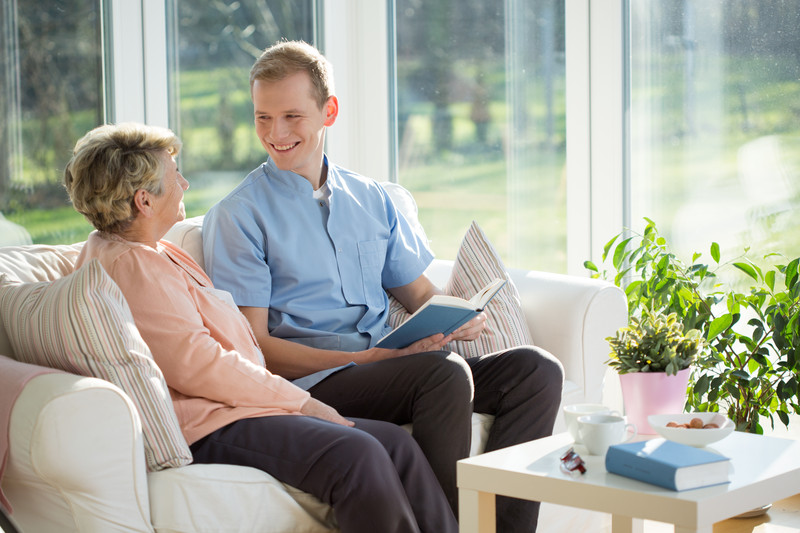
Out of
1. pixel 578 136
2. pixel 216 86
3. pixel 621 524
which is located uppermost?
pixel 216 86

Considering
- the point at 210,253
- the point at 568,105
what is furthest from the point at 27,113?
the point at 568,105

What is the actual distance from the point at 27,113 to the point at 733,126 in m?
2.22

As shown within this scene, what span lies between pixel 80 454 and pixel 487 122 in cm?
248

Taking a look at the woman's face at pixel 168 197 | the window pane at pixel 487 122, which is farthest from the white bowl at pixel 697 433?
the window pane at pixel 487 122

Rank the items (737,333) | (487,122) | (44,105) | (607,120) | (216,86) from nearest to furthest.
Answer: (737,333), (44,105), (607,120), (216,86), (487,122)

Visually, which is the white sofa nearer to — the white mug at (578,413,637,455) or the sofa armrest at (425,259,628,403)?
the white mug at (578,413,637,455)

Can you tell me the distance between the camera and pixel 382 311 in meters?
2.51

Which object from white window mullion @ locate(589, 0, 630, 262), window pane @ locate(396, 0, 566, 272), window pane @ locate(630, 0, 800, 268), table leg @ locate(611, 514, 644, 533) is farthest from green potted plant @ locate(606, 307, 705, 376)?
window pane @ locate(396, 0, 566, 272)

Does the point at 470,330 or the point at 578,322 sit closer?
the point at 470,330

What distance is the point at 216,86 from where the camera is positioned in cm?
346

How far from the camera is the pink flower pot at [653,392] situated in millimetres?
2014

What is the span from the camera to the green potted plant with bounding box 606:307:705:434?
201 centimetres

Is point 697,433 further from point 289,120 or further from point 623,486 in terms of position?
point 289,120

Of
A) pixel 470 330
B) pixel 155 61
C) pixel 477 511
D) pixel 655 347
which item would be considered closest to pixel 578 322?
pixel 470 330
